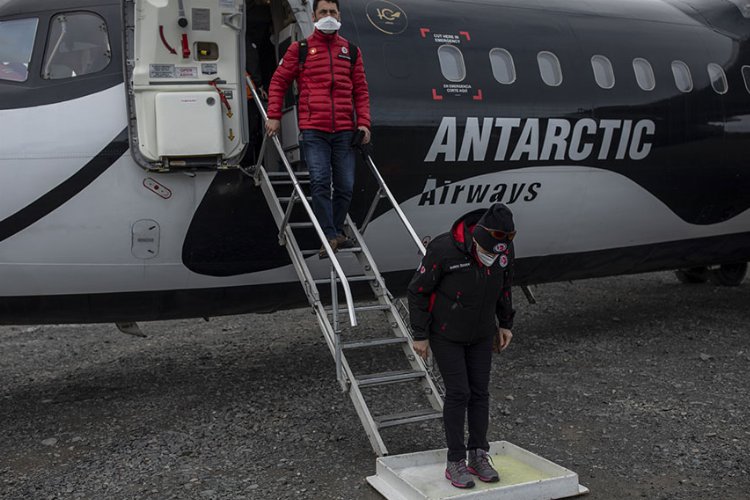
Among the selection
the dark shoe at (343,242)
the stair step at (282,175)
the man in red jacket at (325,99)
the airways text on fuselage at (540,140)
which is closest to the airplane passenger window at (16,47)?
the man in red jacket at (325,99)

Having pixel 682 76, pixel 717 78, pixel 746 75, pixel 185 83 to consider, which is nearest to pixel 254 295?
pixel 185 83

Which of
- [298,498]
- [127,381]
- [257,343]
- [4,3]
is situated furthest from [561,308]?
[4,3]

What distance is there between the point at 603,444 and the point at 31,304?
4.81 metres

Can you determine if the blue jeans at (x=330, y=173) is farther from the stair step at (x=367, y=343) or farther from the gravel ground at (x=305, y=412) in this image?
the gravel ground at (x=305, y=412)

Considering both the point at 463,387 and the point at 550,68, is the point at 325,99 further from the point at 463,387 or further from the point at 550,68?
the point at 550,68

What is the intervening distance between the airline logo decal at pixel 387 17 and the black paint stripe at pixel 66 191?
2.75m

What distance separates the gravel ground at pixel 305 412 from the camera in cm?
574

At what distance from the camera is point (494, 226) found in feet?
15.7

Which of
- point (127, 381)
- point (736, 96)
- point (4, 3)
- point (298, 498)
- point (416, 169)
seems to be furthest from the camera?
point (736, 96)

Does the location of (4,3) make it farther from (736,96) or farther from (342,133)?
(736,96)

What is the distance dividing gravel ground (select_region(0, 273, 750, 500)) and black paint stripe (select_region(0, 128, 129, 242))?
1.85 meters

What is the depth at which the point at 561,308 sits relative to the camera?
1256 centimetres

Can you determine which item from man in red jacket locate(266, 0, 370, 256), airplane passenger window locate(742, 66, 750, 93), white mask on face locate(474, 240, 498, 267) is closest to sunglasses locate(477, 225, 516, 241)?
white mask on face locate(474, 240, 498, 267)

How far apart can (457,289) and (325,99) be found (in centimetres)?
230
